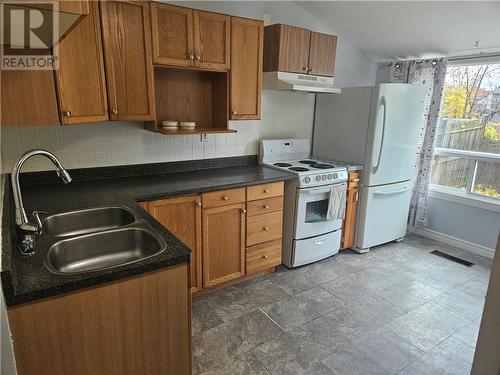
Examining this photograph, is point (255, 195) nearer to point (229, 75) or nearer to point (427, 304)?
point (229, 75)

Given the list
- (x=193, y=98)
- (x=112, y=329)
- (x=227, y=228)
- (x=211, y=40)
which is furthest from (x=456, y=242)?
(x=112, y=329)

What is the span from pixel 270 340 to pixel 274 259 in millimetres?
914

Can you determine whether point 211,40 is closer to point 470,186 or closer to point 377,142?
point 377,142

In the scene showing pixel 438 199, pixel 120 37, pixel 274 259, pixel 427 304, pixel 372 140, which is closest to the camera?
pixel 120 37

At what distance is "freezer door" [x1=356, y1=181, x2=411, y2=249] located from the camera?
3.37m

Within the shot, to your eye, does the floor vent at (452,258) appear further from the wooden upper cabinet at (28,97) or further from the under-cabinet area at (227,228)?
the wooden upper cabinet at (28,97)

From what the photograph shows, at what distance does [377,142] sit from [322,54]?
1020 mm

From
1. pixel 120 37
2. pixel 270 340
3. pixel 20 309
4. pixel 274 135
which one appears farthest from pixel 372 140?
pixel 20 309

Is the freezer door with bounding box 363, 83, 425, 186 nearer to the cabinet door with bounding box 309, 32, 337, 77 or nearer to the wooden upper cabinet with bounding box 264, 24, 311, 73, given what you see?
the cabinet door with bounding box 309, 32, 337, 77

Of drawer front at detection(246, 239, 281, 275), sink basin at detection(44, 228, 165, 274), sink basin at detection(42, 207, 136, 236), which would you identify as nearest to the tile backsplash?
sink basin at detection(42, 207, 136, 236)

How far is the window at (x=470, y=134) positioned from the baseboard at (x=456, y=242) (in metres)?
0.52

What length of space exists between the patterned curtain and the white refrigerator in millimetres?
288

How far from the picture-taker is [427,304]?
2.60m

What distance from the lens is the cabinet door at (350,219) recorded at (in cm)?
334
